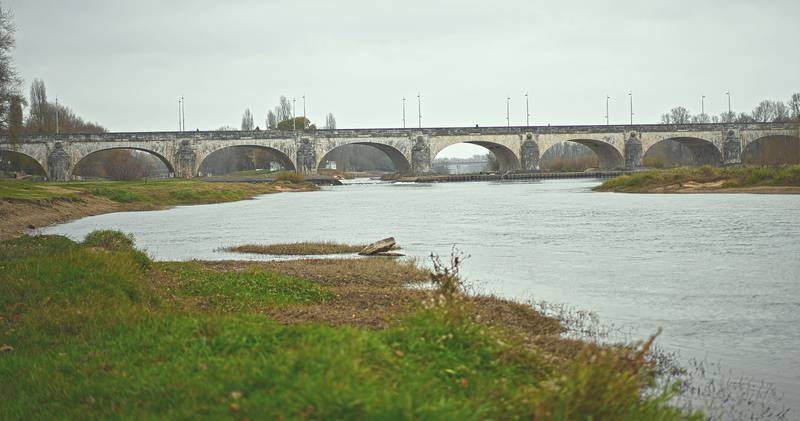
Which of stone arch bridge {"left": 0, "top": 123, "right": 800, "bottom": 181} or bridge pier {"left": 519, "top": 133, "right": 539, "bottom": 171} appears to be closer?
stone arch bridge {"left": 0, "top": 123, "right": 800, "bottom": 181}

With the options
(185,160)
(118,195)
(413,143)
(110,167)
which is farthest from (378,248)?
(110,167)

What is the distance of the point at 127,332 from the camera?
825 centimetres

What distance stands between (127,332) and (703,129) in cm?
10368

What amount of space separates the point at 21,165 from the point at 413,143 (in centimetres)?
4611

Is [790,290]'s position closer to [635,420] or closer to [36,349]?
[635,420]

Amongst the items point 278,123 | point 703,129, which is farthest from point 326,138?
point 703,129

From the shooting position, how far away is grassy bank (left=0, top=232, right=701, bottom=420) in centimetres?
559

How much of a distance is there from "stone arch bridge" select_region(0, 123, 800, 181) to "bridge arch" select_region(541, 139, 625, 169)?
15 centimetres

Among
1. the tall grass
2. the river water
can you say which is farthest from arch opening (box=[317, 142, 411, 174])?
the river water

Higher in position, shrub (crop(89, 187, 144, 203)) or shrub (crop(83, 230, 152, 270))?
shrub (crop(89, 187, 144, 203))

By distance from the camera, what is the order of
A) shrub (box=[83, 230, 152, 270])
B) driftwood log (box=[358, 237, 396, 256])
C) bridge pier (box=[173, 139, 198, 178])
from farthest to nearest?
bridge pier (box=[173, 139, 198, 178])
driftwood log (box=[358, 237, 396, 256])
shrub (box=[83, 230, 152, 270])

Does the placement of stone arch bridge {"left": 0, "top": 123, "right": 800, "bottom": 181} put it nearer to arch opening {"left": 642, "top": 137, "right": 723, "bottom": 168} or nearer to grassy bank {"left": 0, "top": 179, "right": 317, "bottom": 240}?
arch opening {"left": 642, "top": 137, "right": 723, "bottom": 168}

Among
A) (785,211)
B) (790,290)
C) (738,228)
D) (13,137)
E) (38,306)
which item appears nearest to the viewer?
(38,306)

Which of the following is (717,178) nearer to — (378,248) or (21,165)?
(378,248)
